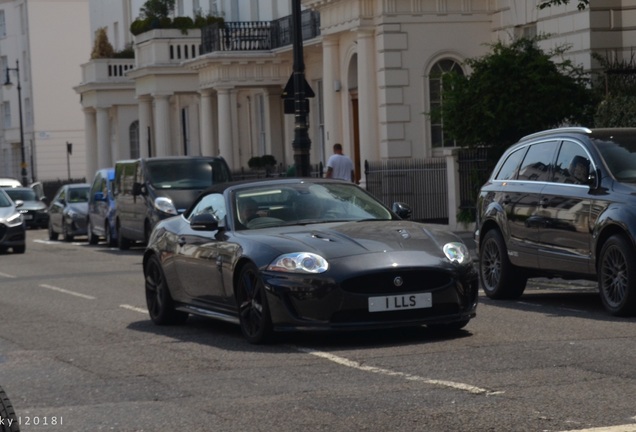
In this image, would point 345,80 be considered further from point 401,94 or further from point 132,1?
point 132,1

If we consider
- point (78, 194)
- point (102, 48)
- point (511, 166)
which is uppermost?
point (102, 48)

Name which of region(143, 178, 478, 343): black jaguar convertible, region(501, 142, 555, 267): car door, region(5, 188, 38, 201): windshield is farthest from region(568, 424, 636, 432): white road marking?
region(5, 188, 38, 201): windshield

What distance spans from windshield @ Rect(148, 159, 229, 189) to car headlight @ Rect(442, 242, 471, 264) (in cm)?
1774

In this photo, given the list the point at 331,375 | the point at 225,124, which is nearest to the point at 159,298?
the point at 331,375

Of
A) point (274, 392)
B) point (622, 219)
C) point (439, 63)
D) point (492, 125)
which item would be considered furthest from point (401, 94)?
point (274, 392)

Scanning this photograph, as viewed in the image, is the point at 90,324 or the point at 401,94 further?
the point at 401,94

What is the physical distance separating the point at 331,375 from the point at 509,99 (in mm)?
17331

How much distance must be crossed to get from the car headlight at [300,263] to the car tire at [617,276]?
3134mm

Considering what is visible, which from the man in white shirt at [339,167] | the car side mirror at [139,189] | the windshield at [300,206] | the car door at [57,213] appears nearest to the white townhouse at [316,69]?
the man in white shirt at [339,167]

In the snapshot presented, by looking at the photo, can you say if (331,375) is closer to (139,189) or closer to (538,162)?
(538,162)

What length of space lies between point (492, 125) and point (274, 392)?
59.5ft

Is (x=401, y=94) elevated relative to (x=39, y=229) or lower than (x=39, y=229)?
elevated

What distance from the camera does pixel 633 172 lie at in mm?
14320

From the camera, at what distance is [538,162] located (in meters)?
15.8
